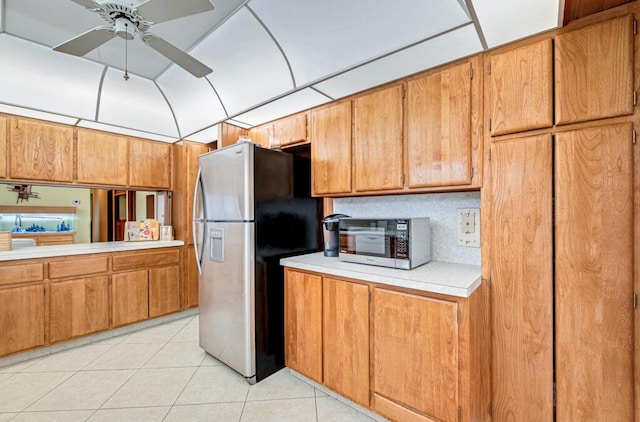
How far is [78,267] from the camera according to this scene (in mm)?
2771

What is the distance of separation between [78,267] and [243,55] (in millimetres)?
2612

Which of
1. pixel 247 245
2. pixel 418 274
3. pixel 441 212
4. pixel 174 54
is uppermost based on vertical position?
pixel 174 54

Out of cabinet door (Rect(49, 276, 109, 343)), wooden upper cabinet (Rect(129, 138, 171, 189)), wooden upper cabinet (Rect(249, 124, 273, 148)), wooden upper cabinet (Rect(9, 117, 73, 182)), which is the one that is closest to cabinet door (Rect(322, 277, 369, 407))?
wooden upper cabinet (Rect(249, 124, 273, 148))

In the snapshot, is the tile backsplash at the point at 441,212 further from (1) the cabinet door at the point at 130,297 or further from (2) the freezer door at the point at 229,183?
(1) the cabinet door at the point at 130,297

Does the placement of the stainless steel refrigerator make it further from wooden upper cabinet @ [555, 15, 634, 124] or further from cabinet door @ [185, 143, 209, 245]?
wooden upper cabinet @ [555, 15, 634, 124]

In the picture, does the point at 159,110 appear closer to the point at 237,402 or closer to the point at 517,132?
the point at 237,402

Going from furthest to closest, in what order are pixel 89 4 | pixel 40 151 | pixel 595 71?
1. pixel 40 151
2. pixel 89 4
3. pixel 595 71

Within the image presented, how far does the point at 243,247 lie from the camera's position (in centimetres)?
212

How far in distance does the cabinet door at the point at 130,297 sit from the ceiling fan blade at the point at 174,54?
7.84ft

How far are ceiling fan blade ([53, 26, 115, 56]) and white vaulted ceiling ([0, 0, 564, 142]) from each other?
0.31 m

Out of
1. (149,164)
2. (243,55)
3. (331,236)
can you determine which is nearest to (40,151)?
(149,164)

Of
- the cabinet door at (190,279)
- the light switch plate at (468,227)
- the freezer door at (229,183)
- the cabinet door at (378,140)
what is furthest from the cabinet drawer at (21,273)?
the light switch plate at (468,227)

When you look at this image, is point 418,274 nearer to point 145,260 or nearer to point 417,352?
point 417,352

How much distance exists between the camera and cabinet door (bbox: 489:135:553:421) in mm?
1430
